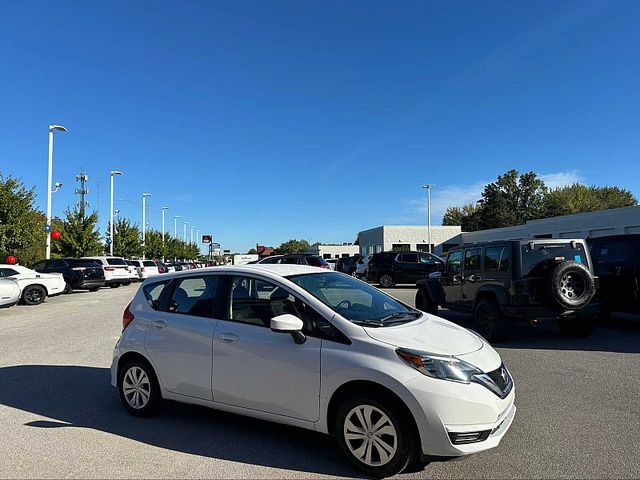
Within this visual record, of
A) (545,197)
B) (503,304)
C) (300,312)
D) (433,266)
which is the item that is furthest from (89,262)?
(545,197)

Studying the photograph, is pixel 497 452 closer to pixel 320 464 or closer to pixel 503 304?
pixel 320 464

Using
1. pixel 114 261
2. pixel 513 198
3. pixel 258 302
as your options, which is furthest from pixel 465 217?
pixel 258 302

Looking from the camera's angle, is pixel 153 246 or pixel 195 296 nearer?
pixel 195 296

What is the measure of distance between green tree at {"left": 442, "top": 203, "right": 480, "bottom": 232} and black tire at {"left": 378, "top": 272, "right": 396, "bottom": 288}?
2682 inches

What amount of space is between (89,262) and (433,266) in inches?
694

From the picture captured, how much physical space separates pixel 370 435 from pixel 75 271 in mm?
24114

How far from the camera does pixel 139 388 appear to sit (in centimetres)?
530

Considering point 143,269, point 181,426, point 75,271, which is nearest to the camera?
point 181,426

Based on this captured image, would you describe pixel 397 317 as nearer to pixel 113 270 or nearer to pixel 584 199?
pixel 113 270

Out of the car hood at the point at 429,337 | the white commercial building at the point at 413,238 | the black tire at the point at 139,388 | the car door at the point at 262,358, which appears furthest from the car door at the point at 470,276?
the white commercial building at the point at 413,238

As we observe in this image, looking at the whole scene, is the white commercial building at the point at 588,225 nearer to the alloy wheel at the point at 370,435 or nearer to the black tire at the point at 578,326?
the black tire at the point at 578,326

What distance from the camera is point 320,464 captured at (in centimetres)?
406

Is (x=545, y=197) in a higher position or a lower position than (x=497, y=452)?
higher

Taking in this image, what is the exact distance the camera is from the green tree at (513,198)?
84.3m
